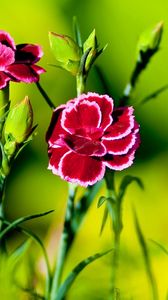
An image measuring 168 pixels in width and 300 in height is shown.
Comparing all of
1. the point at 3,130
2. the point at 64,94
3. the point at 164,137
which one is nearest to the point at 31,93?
the point at 64,94

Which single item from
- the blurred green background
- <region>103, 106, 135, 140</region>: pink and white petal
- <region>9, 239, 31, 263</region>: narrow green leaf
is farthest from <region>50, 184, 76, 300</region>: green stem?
the blurred green background

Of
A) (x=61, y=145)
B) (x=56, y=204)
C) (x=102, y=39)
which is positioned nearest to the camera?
(x=61, y=145)

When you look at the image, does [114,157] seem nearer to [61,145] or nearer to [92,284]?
[61,145]

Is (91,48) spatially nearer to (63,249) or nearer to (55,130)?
(55,130)

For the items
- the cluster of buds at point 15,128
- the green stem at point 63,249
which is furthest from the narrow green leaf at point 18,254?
the cluster of buds at point 15,128

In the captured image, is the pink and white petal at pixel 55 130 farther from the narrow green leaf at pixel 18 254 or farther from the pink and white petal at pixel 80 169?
the narrow green leaf at pixel 18 254

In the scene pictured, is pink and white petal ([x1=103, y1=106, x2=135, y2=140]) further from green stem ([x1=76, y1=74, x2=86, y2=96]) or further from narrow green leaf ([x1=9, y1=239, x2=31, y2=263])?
narrow green leaf ([x1=9, y1=239, x2=31, y2=263])
